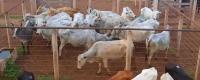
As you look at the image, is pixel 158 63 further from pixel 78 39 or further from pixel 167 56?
pixel 78 39

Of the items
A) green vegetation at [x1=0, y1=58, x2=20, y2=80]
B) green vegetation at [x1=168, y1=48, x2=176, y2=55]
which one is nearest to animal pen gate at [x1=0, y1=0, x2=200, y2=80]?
green vegetation at [x1=168, y1=48, x2=176, y2=55]

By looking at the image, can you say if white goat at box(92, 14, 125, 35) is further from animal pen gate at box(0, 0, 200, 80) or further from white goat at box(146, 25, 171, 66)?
white goat at box(146, 25, 171, 66)

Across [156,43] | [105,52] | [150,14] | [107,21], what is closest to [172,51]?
[156,43]

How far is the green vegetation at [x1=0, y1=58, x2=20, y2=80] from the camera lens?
8.06 metres

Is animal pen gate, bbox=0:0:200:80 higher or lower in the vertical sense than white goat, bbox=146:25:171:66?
lower

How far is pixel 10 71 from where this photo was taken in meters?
8.21

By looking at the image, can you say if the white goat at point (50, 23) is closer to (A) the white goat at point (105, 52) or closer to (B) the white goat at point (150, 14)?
(A) the white goat at point (105, 52)

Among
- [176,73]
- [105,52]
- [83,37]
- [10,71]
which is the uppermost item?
[83,37]

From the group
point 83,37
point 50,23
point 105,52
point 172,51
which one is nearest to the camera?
point 105,52

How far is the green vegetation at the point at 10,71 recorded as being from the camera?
26.5ft

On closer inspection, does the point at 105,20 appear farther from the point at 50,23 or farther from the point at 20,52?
the point at 20,52

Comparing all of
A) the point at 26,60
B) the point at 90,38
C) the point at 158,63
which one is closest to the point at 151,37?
the point at 158,63

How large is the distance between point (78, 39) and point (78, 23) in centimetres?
122

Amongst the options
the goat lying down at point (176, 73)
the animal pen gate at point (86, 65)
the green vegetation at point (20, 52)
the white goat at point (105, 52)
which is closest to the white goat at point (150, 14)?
the animal pen gate at point (86, 65)
